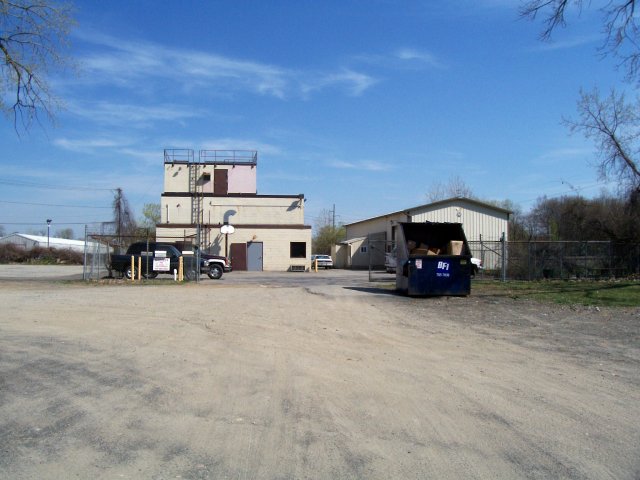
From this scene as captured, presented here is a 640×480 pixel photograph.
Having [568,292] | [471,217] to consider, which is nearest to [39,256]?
[471,217]

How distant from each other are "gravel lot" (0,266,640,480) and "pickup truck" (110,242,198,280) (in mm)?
15380

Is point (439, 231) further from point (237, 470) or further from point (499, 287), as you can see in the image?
point (237, 470)

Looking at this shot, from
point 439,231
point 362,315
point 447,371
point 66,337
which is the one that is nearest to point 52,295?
point 66,337

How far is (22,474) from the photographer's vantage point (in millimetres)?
4582

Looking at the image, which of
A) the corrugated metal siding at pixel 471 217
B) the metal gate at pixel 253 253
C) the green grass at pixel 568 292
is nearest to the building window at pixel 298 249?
the metal gate at pixel 253 253

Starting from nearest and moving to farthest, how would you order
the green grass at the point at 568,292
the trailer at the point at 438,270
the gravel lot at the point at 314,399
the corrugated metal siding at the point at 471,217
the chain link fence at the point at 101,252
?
the gravel lot at the point at 314,399 → the green grass at the point at 568,292 → the trailer at the point at 438,270 → the chain link fence at the point at 101,252 → the corrugated metal siding at the point at 471,217

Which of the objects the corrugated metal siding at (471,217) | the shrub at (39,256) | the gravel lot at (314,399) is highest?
the corrugated metal siding at (471,217)

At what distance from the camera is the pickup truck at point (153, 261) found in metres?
29.0

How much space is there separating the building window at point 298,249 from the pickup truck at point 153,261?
650 inches

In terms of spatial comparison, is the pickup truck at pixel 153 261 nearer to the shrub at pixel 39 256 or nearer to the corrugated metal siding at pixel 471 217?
the corrugated metal siding at pixel 471 217

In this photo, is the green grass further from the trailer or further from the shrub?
the shrub

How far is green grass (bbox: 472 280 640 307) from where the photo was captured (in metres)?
18.5

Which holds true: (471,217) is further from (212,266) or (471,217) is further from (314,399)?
(314,399)

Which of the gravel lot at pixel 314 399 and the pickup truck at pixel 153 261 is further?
the pickup truck at pixel 153 261
